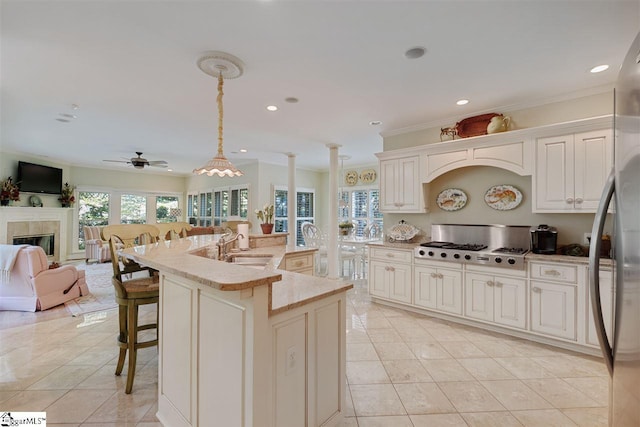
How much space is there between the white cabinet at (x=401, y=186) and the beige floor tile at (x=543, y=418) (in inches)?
97.4

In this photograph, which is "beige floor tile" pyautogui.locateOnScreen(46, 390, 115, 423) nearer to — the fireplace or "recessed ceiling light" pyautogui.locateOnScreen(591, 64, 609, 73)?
"recessed ceiling light" pyautogui.locateOnScreen(591, 64, 609, 73)

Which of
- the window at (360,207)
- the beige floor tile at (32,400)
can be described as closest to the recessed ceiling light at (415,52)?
the beige floor tile at (32,400)

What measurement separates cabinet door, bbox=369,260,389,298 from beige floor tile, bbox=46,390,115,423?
314 cm

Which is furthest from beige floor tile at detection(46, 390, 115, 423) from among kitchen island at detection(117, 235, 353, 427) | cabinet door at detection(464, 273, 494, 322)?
cabinet door at detection(464, 273, 494, 322)

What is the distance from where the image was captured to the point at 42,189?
6.80 meters

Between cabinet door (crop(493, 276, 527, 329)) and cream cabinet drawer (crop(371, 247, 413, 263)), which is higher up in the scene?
cream cabinet drawer (crop(371, 247, 413, 263))

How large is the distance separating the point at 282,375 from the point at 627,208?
59.6 inches

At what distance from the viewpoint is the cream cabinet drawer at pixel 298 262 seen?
3087mm

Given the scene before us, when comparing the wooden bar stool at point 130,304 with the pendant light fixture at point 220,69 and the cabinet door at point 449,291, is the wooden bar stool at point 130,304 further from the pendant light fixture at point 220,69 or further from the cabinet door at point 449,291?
the cabinet door at point 449,291

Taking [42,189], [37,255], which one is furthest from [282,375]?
[42,189]

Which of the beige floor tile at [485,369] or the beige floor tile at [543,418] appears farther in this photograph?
the beige floor tile at [485,369]

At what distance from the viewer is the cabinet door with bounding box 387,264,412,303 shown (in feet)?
12.5

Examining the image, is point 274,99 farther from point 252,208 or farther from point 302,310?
point 252,208

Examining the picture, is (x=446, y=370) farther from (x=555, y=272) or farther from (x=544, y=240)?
(x=544, y=240)
